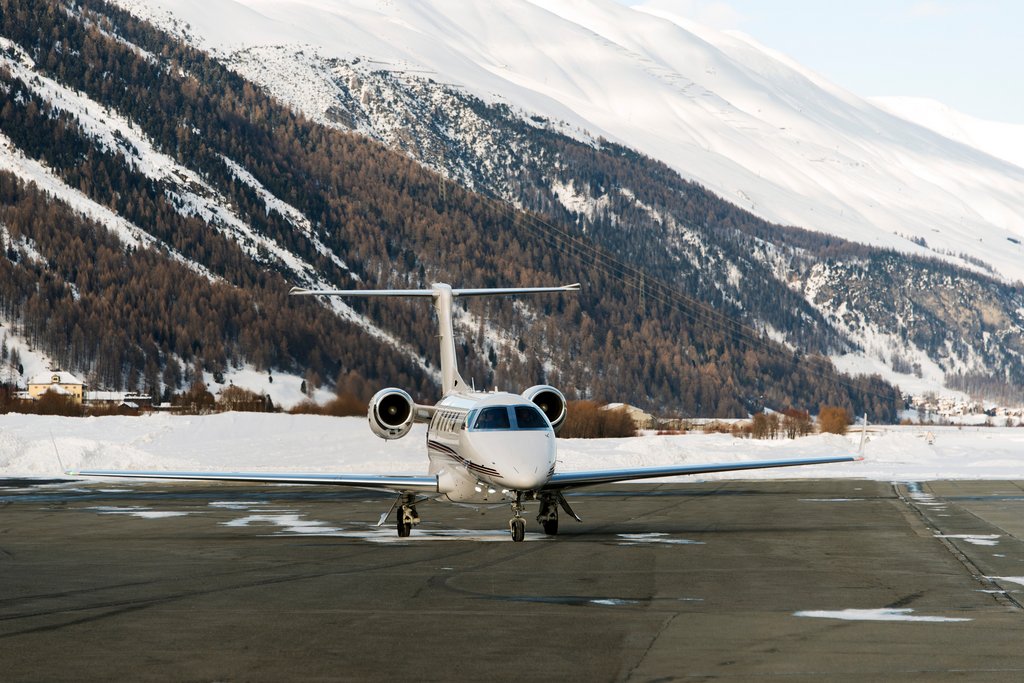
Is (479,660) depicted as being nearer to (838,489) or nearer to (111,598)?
(111,598)

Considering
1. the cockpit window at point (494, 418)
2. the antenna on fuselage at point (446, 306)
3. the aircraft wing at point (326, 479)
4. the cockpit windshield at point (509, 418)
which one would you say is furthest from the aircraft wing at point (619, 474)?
the antenna on fuselage at point (446, 306)

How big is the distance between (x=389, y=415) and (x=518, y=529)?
6684 mm

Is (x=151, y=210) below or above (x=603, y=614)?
above

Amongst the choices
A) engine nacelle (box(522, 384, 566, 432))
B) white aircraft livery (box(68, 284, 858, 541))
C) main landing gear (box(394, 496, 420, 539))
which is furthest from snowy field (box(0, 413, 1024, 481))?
main landing gear (box(394, 496, 420, 539))

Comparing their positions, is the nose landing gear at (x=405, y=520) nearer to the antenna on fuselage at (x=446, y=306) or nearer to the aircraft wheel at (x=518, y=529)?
the aircraft wheel at (x=518, y=529)

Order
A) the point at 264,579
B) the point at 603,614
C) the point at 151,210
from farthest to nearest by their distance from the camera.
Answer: the point at 151,210
the point at 264,579
the point at 603,614

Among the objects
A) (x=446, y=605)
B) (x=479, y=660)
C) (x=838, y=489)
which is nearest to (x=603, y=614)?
(x=446, y=605)

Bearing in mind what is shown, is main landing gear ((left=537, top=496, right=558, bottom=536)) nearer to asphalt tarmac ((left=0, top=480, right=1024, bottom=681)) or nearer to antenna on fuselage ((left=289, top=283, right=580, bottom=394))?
asphalt tarmac ((left=0, top=480, right=1024, bottom=681))

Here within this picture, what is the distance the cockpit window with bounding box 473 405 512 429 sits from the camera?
25.8m

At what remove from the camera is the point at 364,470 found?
6012cm

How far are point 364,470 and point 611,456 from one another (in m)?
10.6

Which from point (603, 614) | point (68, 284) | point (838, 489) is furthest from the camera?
point (68, 284)

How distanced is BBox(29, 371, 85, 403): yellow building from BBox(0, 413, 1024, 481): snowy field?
73.7m

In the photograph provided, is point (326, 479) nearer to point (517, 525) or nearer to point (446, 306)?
point (517, 525)
